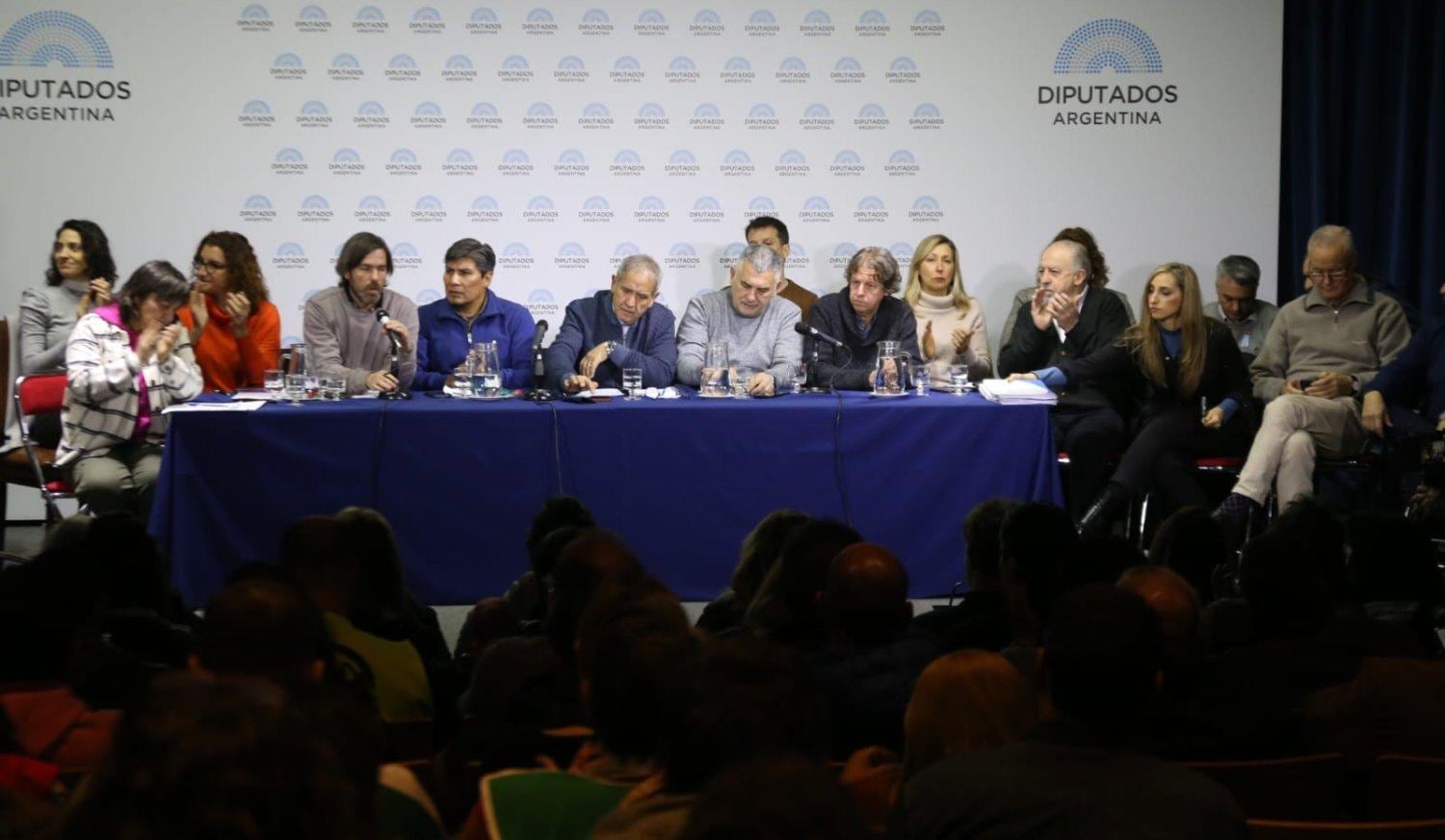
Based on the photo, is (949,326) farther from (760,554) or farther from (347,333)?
(760,554)

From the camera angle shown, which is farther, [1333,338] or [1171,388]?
[1333,338]

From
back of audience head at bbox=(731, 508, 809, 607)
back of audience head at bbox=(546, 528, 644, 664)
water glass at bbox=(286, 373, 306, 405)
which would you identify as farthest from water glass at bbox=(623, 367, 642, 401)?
back of audience head at bbox=(546, 528, 644, 664)

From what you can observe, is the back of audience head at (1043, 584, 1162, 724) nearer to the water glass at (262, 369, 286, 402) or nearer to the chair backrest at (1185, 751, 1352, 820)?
the chair backrest at (1185, 751, 1352, 820)

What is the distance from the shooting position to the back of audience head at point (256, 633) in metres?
2.27

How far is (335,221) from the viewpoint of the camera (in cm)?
750

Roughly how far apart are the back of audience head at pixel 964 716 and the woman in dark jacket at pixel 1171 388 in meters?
3.91

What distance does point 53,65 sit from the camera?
23.9ft

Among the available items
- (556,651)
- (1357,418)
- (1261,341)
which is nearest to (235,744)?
(556,651)

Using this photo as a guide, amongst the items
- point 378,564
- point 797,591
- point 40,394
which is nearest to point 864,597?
point 797,591

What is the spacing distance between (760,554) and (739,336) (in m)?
2.74

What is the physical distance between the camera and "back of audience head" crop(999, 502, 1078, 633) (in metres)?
3.34

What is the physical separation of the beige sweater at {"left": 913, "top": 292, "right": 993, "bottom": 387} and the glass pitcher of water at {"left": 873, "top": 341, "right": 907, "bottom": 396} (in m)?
0.90

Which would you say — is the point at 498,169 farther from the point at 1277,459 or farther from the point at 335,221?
the point at 1277,459

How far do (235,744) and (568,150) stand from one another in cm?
669
